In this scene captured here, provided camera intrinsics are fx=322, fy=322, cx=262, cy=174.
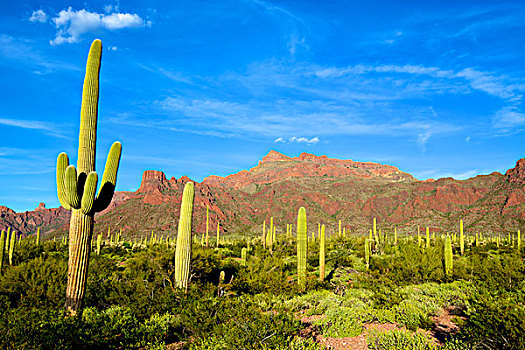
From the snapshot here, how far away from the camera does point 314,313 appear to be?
1023 cm

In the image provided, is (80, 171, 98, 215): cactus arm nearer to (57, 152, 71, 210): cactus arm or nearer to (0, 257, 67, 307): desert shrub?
(57, 152, 71, 210): cactus arm

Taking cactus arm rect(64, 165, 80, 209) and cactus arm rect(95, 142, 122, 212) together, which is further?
cactus arm rect(95, 142, 122, 212)

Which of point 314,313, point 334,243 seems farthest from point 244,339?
point 334,243

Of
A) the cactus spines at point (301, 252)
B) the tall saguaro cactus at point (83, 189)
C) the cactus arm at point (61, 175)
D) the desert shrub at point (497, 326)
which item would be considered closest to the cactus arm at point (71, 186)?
the tall saguaro cactus at point (83, 189)

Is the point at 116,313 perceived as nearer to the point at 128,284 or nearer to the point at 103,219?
the point at 128,284

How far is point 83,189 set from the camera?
773 cm

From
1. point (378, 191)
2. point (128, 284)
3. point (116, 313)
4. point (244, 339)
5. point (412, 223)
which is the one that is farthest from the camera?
point (378, 191)

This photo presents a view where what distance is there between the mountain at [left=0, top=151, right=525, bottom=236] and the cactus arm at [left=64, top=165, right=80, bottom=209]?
7305 centimetres

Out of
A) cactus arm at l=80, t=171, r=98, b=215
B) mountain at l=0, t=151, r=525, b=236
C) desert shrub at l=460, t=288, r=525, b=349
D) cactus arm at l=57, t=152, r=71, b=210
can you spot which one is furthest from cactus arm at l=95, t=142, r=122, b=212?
mountain at l=0, t=151, r=525, b=236

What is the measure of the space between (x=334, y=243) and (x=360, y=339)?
77.1 ft

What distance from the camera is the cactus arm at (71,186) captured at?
7270 mm

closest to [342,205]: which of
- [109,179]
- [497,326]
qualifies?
[497,326]

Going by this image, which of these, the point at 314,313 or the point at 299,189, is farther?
the point at 299,189

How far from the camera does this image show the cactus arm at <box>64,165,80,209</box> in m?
7.27
